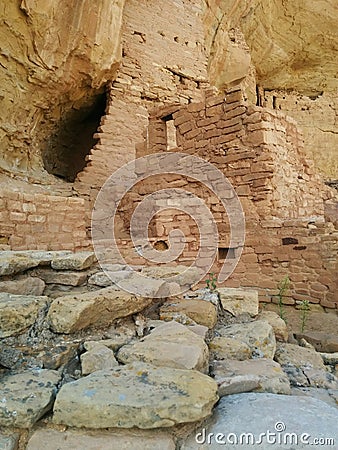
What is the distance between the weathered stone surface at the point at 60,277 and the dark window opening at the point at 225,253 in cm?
344

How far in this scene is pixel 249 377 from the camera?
1.26m

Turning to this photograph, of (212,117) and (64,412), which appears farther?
(212,117)

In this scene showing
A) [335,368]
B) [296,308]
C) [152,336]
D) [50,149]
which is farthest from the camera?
[50,149]

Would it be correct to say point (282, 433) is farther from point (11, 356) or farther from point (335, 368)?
point (335, 368)

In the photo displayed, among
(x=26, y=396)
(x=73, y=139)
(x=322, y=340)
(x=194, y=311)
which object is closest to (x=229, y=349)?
(x=194, y=311)

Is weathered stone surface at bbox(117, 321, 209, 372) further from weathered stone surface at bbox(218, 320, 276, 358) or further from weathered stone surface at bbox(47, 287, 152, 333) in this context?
weathered stone surface at bbox(218, 320, 276, 358)

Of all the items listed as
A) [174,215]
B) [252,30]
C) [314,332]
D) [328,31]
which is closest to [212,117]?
[174,215]

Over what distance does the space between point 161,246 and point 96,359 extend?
12.3ft

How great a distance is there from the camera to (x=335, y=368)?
185 cm

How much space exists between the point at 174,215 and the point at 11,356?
13.0 feet

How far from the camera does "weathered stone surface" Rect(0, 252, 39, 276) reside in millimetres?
1640

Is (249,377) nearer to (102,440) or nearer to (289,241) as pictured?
(102,440)

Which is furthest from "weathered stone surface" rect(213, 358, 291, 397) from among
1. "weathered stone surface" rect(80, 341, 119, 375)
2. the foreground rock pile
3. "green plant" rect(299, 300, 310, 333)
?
"green plant" rect(299, 300, 310, 333)

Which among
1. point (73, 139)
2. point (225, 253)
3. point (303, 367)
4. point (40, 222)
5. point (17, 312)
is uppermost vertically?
point (73, 139)
